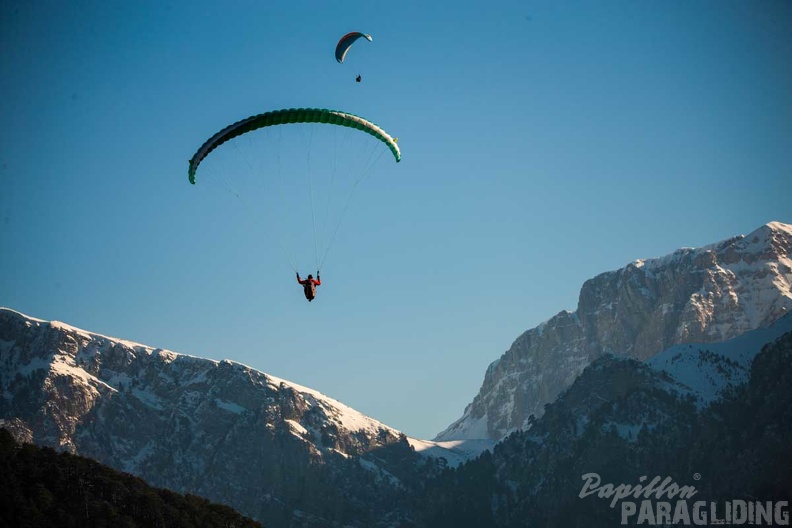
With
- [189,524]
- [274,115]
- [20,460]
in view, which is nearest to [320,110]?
[274,115]

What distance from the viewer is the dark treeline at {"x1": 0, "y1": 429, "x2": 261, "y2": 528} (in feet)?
485

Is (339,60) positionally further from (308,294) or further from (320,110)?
(308,294)

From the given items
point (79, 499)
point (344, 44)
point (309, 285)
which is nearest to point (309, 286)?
point (309, 285)

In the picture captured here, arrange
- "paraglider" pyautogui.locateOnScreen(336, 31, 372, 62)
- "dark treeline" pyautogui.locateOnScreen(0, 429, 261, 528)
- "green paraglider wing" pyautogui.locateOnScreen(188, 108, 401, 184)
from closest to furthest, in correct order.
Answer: "green paraglider wing" pyautogui.locateOnScreen(188, 108, 401, 184) → "paraglider" pyautogui.locateOnScreen(336, 31, 372, 62) → "dark treeline" pyautogui.locateOnScreen(0, 429, 261, 528)

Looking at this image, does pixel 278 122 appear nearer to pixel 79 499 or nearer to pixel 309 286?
pixel 309 286

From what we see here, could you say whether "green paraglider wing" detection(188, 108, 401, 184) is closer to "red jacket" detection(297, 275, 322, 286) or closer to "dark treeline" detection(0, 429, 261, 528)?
"red jacket" detection(297, 275, 322, 286)

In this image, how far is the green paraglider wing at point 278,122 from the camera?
3386 inches

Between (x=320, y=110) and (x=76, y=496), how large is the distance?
323ft

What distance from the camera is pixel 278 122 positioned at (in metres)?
86.4

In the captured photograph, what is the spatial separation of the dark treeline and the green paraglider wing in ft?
257

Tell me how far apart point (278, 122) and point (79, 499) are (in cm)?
9579

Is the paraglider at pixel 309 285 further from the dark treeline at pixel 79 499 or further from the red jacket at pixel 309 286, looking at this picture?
the dark treeline at pixel 79 499

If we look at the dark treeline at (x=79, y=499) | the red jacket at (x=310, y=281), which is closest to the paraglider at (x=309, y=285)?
the red jacket at (x=310, y=281)

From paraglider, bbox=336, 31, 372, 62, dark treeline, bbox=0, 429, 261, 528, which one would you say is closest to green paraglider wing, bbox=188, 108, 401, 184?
paraglider, bbox=336, 31, 372, 62
